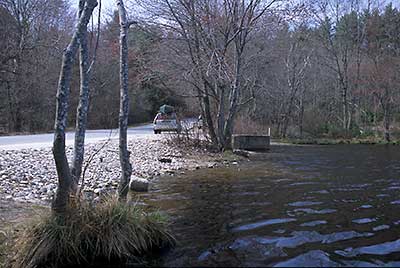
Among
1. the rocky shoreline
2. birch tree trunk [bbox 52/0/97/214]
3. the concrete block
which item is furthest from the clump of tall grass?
the concrete block

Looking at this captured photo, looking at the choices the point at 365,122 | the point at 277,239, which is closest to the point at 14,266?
the point at 277,239

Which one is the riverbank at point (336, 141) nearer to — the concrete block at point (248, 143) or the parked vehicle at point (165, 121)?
the concrete block at point (248, 143)

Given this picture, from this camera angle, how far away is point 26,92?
27.2 m

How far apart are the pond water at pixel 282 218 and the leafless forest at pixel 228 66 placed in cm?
478

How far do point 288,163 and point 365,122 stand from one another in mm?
21936

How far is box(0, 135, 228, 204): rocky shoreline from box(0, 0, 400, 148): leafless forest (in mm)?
1581

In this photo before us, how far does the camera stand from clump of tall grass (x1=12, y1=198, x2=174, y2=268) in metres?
4.79

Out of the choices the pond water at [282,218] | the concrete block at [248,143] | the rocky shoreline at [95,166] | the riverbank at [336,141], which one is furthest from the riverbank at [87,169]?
the riverbank at [336,141]

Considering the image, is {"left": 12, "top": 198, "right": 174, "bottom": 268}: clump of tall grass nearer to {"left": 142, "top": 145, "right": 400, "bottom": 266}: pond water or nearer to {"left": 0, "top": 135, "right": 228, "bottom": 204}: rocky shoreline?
{"left": 142, "top": 145, "right": 400, "bottom": 266}: pond water

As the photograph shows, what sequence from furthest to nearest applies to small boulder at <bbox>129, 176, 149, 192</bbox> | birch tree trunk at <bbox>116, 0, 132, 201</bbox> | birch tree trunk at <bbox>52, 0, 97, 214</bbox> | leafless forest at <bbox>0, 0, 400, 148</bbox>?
leafless forest at <bbox>0, 0, 400, 148</bbox>, small boulder at <bbox>129, 176, 149, 192</bbox>, birch tree trunk at <bbox>116, 0, 132, 201</bbox>, birch tree trunk at <bbox>52, 0, 97, 214</bbox>

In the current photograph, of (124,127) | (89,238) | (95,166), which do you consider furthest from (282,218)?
(95,166)

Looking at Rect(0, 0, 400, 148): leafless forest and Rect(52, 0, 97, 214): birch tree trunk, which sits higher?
Rect(0, 0, 400, 148): leafless forest

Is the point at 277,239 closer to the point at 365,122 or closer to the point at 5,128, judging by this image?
the point at 5,128

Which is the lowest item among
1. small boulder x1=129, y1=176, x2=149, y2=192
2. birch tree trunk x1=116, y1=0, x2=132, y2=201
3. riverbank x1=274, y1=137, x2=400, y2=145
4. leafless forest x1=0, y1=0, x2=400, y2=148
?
small boulder x1=129, y1=176, x2=149, y2=192
